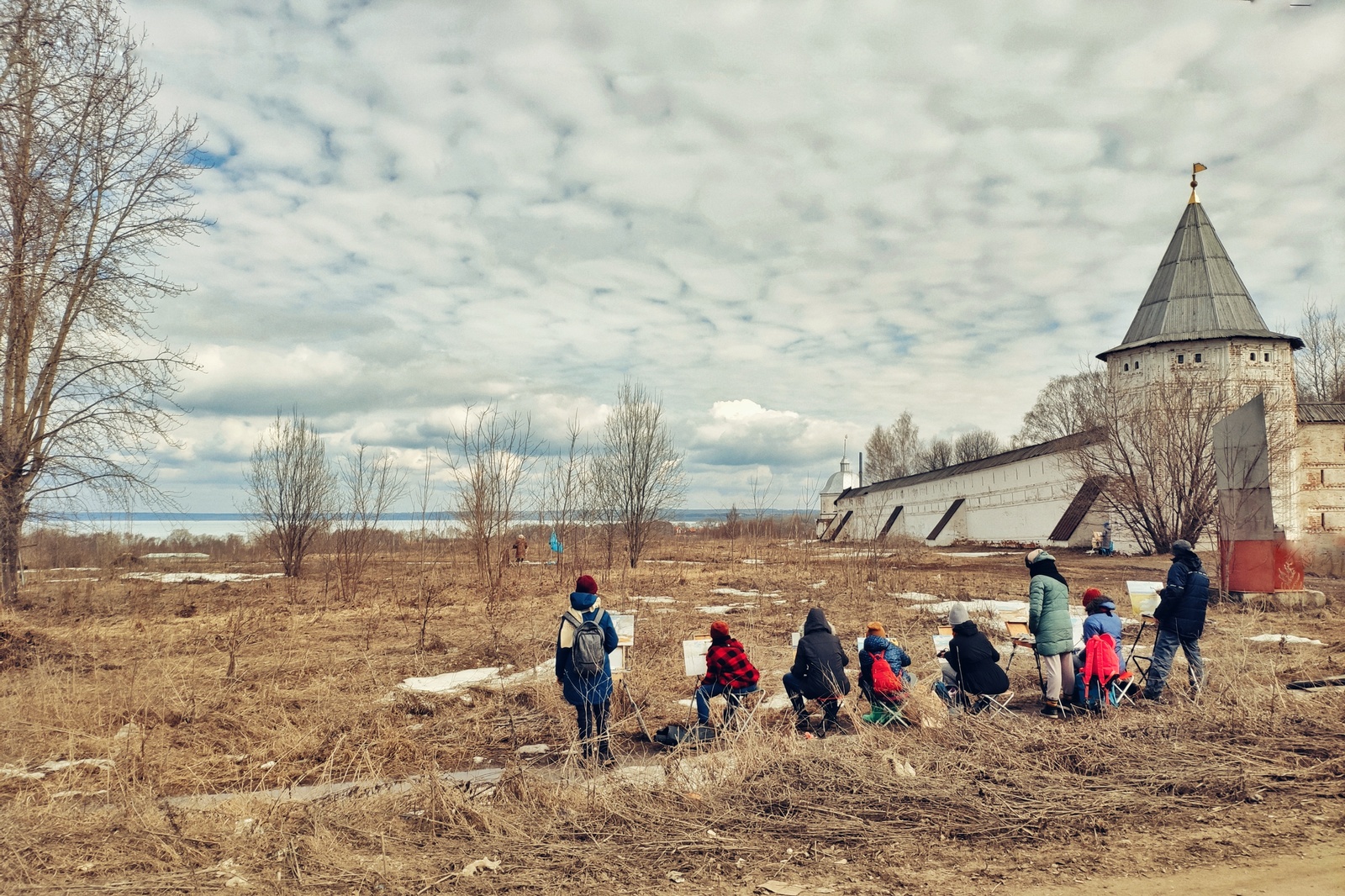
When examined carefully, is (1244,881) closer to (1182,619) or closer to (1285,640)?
(1182,619)

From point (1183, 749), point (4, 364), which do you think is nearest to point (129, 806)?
point (1183, 749)

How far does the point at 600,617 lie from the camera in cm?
642

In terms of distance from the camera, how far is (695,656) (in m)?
7.02

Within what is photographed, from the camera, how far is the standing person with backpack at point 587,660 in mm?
6266

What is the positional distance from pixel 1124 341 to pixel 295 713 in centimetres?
3457

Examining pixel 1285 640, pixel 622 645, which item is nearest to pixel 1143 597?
pixel 1285 640

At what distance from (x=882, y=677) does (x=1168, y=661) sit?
2965 mm

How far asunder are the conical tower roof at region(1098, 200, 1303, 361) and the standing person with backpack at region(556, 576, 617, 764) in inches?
1252

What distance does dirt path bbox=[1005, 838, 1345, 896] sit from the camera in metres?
3.55

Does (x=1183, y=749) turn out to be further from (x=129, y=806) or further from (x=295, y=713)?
(x=295, y=713)

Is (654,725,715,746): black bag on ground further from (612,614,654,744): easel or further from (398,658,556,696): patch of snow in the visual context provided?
(398,658,556,696): patch of snow

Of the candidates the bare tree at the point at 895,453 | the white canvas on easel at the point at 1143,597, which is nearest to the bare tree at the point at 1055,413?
the bare tree at the point at 895,453

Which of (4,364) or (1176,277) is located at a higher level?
(1176,277)

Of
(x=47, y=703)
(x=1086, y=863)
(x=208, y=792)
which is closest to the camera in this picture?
(x=1086, y=863)
